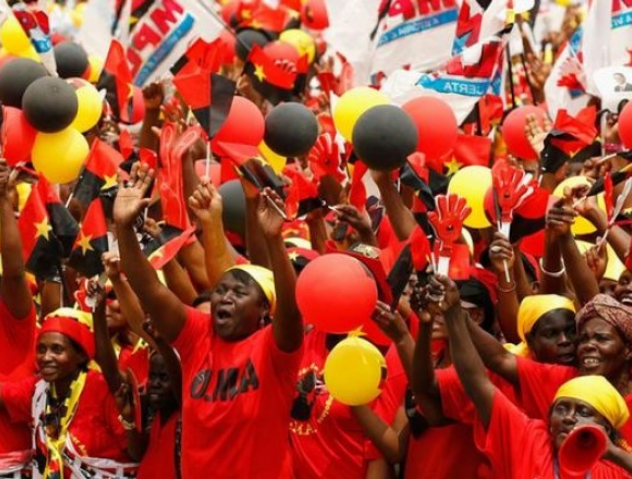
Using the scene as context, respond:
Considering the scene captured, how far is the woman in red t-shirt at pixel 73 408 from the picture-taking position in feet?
21.8

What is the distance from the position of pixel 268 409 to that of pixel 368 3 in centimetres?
507

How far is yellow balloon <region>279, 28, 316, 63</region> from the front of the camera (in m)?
10.8

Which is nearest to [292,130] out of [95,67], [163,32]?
[163,32]

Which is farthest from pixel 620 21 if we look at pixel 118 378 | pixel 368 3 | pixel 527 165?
pixel 118 378

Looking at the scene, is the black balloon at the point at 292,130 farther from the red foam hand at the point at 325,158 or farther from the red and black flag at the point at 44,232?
the red and black flag at the point at 44,232

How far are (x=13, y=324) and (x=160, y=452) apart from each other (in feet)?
3.06

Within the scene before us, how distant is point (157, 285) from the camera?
18.8ft

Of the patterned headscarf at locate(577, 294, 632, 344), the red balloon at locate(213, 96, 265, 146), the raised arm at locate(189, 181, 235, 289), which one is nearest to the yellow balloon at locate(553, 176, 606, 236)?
the patterned headscarf at locate(577, 294, 632, 344)

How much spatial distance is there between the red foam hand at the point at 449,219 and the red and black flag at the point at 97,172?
73.8 inches

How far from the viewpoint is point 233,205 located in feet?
23.7

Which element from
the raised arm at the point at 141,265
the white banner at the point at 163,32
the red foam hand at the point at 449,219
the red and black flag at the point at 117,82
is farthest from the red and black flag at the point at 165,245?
the white banner at the point at 163,32

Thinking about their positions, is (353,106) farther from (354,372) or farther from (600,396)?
(600,396)

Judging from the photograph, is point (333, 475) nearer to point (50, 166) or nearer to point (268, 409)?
point (268, 409)

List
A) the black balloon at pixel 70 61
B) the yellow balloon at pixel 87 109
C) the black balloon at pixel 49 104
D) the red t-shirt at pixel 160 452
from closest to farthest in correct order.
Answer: the red t-shirt at pixel 160 452 → the black balloon at pixel 49 104 → the yellow balloon at pixel 87 109 → the black balloon at pixel 70 61
